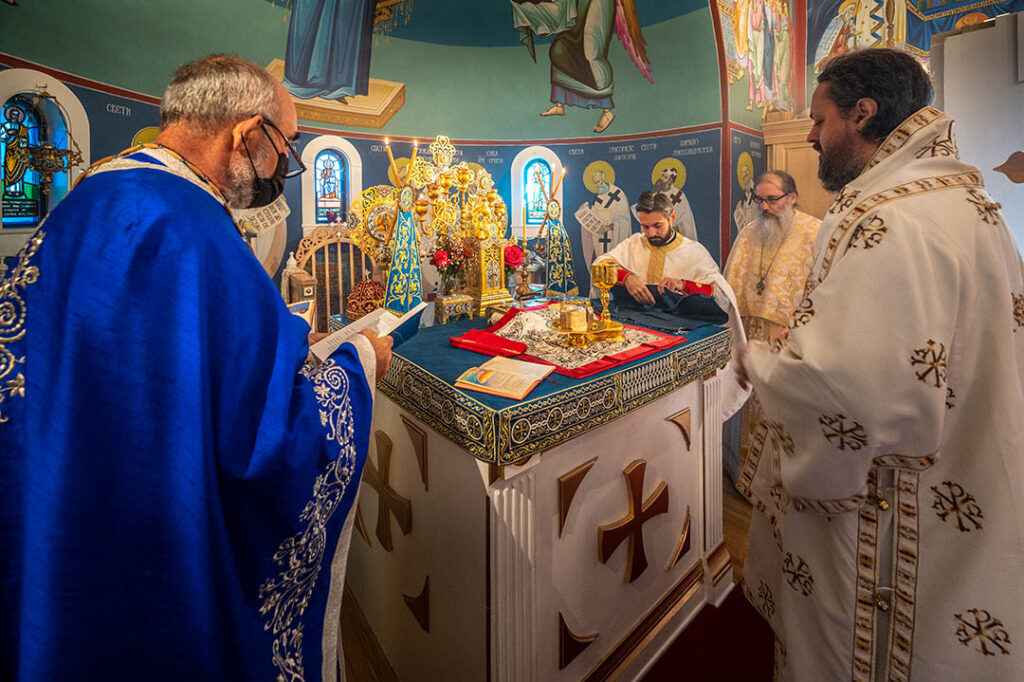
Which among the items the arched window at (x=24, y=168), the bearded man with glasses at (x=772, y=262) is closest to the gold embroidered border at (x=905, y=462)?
the bearded man with glasses at (x=772, y=262)

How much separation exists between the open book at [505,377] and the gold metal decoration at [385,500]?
640 mm

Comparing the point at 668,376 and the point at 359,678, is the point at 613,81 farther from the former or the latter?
the point at 359,678

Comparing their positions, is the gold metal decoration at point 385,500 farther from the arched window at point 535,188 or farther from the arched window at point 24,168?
the arched window at point 535,188

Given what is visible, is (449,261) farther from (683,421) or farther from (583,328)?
(683,421)

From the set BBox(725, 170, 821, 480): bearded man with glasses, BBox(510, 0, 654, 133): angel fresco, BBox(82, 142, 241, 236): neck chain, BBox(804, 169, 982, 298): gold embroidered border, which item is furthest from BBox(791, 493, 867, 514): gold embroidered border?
BBox(510, 0, 654, 133): angel fresco

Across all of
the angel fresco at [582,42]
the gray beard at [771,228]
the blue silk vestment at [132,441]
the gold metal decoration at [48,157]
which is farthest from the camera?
the angel fresco at [582,42]

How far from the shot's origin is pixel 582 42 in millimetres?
5949

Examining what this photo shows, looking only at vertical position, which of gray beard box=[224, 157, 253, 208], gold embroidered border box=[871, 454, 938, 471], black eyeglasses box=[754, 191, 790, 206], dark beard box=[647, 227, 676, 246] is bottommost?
gold embroidered border box=[871, 454, 938, 471]

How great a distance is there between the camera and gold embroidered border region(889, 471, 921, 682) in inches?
54.7

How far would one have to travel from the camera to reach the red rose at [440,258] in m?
2.84

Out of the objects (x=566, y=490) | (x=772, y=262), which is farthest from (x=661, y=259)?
(x=566, y=490)

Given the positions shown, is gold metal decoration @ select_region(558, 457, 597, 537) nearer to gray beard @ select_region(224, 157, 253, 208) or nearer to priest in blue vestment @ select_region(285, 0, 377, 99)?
gray beard @ select_region(224, 157, 253, 208)

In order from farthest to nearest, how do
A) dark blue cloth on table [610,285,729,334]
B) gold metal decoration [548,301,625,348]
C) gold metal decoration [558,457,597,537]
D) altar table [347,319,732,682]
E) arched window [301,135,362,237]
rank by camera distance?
arched window [301,135,362,237] < dark blue cloth on table [610,285,729,334] < gold metal decoration [548,301,625,348] < gold metal decoration [558,457,597,537] < altar table [347,319,732,682]

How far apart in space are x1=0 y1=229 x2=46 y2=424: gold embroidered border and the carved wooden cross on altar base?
5.78ft
